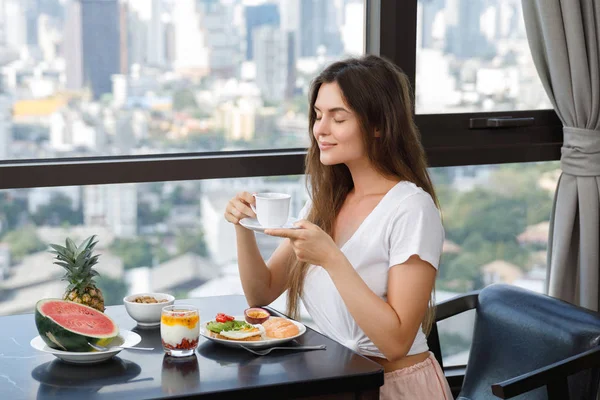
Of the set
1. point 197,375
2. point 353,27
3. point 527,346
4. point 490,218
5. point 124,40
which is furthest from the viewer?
point 490,218

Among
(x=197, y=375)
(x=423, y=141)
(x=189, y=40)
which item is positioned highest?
(x=189, y=40)

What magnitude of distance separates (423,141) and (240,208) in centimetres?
102

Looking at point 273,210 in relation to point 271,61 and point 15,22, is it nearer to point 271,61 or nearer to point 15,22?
point 271,61

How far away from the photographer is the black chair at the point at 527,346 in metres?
2.09

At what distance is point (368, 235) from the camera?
2.22m

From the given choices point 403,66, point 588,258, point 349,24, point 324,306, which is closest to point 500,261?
point 588,258

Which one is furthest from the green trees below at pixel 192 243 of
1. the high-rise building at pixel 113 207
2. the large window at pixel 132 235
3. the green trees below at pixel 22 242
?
the green trees below at pixel 22 242

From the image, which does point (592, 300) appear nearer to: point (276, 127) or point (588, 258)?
point (588, 258)

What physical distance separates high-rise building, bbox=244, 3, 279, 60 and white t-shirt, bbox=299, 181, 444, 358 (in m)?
0.86

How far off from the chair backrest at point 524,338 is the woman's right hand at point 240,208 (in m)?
0.77

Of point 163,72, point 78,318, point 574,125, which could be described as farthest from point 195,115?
point 574,125

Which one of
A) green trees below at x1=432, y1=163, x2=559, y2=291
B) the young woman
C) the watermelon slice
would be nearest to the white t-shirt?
the young woman

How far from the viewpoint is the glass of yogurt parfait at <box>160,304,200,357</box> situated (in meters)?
1.89

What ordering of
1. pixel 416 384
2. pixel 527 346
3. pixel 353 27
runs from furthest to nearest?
pixel 353 27 < pixel 527 346 < pixel 416 384
